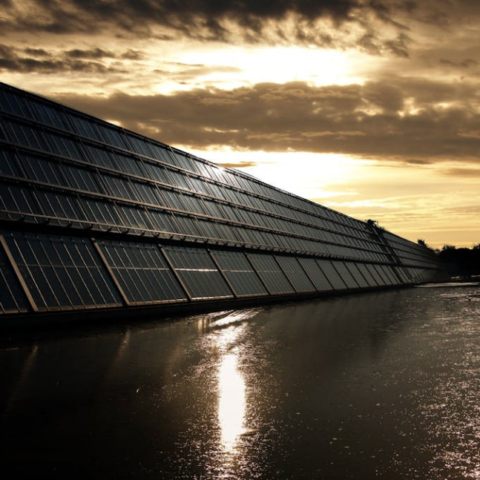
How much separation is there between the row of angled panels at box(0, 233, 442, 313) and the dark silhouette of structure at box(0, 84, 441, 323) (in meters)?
0.08

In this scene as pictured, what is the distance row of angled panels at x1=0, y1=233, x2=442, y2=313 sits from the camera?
93.9 feet

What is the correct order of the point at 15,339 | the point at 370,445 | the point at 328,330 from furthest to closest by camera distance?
the point at 328,330 → the point at 15,339 → the point at 370,445

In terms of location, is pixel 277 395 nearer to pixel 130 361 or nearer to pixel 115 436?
pixel 115 436

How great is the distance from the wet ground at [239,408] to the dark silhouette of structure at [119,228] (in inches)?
302

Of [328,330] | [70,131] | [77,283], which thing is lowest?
[328,330]

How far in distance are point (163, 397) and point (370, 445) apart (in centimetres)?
520

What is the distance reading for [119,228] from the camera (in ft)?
128

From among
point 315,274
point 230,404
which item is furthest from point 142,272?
point 315,274

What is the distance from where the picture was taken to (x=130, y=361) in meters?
18.2

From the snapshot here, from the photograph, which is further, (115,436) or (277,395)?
(277,395)

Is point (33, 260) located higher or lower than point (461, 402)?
higher

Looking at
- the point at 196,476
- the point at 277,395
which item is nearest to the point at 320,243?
the point at 277,395

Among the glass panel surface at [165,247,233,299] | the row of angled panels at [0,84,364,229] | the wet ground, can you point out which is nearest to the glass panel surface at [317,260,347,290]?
the row of angled panels at [0,84,364,229]

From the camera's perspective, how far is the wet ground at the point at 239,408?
873 cm
